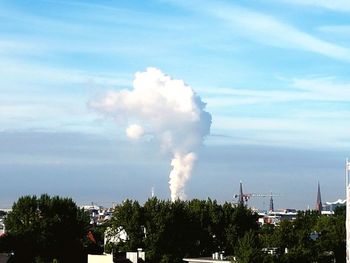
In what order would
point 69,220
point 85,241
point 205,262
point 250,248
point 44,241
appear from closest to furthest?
point 250,248 → point 205,262 → point 44,241 → point 69,220 → point 85,241

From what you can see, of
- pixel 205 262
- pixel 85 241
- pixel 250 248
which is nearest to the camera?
pixel 250 248

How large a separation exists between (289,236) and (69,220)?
22.4 meters

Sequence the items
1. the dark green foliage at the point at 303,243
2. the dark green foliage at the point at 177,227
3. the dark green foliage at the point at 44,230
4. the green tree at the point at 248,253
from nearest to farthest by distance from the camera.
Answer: the green tree at the point at 248,253, the dark green foliage at the point at 303,243, the dark green foliage at the point at 44,230, the dark green foliage at the point at 177,227

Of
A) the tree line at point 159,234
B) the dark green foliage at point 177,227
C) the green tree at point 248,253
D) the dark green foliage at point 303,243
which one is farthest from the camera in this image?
the dark green foliage at point 177,227

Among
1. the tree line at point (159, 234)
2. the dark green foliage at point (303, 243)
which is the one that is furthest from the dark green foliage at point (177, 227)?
the dark green foliage at point (303, 243)

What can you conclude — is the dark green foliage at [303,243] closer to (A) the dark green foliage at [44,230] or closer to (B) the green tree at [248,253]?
(B) the green tree at [248,253]

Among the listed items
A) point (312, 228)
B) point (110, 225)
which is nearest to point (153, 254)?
point (110, 225)

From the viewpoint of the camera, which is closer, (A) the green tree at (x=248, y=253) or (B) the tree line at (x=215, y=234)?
(A) the green tree at (x=248, y=253)

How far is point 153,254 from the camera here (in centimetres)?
7900

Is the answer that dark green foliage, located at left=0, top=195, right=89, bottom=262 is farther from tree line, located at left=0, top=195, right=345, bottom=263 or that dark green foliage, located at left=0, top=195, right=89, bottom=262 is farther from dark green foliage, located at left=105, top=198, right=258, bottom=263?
dark green foliage, located at left=105, top=198, right=258, bottom=263

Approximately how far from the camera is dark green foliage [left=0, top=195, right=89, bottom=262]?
245 feet

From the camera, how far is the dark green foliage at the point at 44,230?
74812 millimetres

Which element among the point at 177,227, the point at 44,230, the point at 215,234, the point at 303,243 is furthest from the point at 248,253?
the point at 215,234

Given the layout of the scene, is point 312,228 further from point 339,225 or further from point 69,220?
point 69,220
